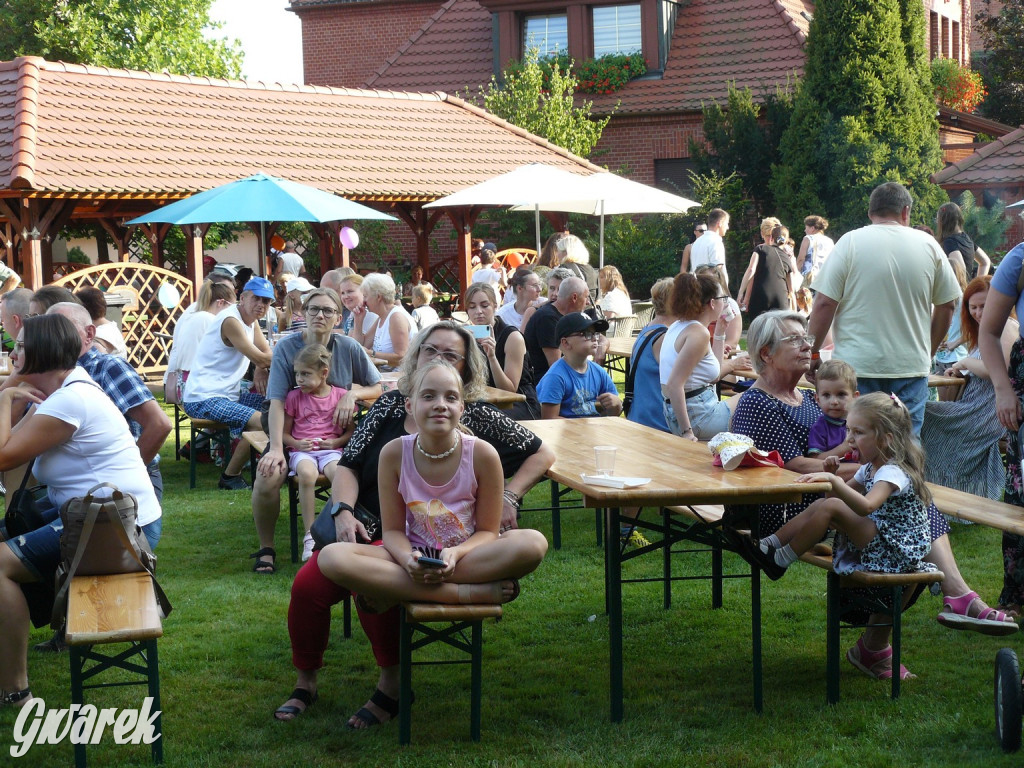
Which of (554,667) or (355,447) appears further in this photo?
(554,667)

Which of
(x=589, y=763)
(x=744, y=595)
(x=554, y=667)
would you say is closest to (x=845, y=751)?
(x=589, y=763)

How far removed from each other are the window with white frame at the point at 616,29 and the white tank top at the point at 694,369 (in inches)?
826

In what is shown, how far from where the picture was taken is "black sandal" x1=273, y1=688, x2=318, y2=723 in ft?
15.4

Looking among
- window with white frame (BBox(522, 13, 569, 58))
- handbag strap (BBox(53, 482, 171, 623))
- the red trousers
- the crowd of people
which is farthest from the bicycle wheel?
window with white frame (BBox(522, 13, 569, 58))

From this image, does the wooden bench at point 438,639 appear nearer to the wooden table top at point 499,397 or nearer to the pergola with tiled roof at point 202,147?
the wooden table top at point 499,397

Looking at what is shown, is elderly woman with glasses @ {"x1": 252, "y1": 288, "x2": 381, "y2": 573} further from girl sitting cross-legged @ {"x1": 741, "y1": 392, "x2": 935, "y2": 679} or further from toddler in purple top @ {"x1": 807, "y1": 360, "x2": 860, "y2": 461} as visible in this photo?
girl sitting cross-legged @ {"x1": 741, "y1": 392, "x2": 935, "y2": 679}

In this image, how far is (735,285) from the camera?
952 inches

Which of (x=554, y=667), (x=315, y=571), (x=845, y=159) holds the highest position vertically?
(x=845, y=159)

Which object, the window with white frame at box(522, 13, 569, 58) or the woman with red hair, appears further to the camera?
the window with white frame at box(522, 13, 569, 58)

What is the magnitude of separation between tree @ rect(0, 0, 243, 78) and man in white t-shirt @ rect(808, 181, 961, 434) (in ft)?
99.3

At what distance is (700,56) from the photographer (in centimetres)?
2647

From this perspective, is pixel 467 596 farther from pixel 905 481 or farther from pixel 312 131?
pixel 312 131

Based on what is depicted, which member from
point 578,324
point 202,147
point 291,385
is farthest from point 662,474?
point 202,147

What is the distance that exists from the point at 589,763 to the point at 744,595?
224cm
